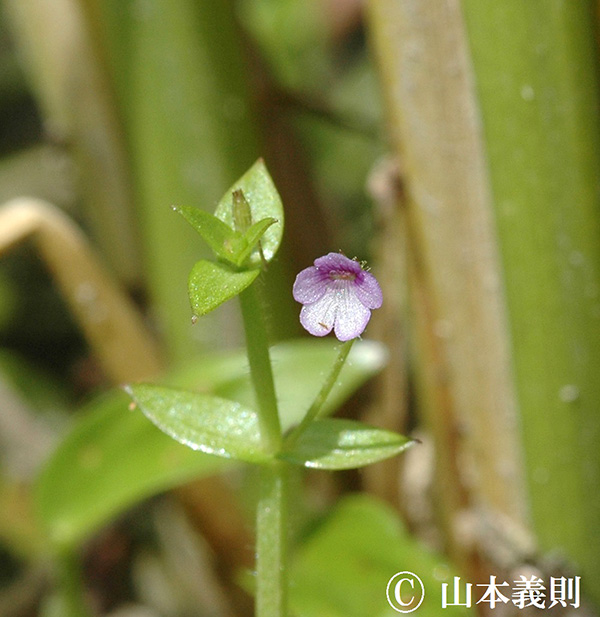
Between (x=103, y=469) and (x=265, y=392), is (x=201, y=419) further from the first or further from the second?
(x=103, y=469)

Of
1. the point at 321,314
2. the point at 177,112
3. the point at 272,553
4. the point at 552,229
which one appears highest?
the point at 177,112

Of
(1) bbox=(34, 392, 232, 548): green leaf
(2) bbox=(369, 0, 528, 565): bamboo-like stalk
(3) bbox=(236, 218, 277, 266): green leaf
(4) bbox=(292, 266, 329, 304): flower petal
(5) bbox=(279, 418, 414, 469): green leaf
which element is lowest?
(5) bbox=(279, 418, 414, 469): green leaf

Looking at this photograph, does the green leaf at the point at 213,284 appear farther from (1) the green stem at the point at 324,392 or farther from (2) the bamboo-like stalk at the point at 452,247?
(2) the bamboo-like stalk at the point at 452,247

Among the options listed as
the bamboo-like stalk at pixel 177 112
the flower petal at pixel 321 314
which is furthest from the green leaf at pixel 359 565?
the flower petal at pixel 321 314

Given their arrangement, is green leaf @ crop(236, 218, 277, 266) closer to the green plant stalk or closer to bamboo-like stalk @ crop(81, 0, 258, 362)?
the green plant stalk

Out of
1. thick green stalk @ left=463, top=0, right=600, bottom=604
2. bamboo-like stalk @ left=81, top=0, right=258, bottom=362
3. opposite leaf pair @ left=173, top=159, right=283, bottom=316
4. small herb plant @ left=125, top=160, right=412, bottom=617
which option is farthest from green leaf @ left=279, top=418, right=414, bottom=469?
bamboo-like stalk @ left=81, top=0, right=258, bottom=362

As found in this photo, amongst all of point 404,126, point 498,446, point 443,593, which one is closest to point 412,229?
point 404,126

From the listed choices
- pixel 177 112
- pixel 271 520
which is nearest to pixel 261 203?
pixel 271 520
